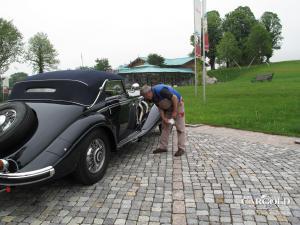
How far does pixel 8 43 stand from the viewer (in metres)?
45.3

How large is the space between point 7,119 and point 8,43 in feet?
151

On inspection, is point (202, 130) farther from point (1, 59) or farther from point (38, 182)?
point (1, 59)

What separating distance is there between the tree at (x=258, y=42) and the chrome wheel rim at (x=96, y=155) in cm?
6078

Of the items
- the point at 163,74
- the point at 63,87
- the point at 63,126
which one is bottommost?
the point at 163,74

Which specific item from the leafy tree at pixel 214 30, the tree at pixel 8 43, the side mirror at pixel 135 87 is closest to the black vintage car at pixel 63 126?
the side mirror at pixel 135 87

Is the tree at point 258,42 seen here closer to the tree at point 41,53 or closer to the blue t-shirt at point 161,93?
the tree at point 41,53

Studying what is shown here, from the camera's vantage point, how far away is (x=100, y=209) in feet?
12.4

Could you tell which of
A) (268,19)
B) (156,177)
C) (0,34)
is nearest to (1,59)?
(0,34)

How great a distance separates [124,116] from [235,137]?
10.4ft

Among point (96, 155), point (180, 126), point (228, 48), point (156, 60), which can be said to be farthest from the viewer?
point (156, 60)

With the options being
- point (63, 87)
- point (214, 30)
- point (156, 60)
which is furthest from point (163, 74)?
point (63, 87)

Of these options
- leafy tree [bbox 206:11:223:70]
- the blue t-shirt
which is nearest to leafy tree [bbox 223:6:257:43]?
leafy tree [bbox 206:11:223:70]

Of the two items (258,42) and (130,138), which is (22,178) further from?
(258,42)

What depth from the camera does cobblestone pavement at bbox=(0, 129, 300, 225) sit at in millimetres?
3547
